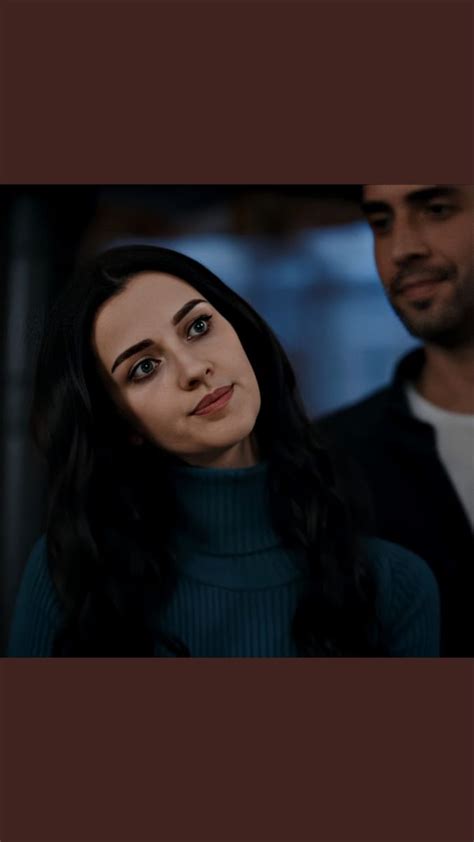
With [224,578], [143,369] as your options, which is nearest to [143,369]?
[143,369]

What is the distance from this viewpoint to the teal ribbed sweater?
1.75m

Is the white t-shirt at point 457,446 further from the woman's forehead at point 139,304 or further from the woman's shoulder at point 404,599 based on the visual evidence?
the woman's forehead at point 139,304

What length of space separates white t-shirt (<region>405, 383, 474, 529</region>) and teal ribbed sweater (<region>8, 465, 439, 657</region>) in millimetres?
301

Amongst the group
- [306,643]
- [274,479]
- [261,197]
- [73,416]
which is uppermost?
[261,197]

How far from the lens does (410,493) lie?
6.04ft

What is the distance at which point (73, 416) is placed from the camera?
1.71 metres

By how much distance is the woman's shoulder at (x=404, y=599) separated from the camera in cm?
179

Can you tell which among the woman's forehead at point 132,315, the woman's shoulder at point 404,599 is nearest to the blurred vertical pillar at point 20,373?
the woman's forehead at point 132,315

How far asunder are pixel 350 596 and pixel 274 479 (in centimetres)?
31

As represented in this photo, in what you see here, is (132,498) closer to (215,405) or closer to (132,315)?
(215,405)

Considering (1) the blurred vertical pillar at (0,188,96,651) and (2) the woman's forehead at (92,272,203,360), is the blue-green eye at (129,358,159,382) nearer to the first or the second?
(2) the woman's forehead at (92,272,203,360)

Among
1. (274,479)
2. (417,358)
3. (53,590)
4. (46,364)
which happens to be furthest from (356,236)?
(53,590)

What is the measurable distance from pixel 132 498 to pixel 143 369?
0.94 feet

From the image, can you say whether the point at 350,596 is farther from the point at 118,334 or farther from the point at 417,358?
the point at 118,334
